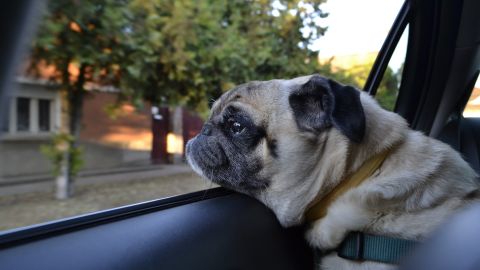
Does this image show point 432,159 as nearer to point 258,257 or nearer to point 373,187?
point 373,187

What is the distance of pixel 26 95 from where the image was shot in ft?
7.70

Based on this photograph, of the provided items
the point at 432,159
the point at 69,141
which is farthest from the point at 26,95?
the point at 432,159

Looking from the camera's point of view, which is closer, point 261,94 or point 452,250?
point 452,250

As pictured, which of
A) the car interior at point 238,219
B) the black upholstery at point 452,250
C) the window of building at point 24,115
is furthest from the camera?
the window of building at point 24,115

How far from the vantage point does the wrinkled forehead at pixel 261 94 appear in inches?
75.8

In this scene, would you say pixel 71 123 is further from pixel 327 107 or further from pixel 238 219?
pixel 327 107

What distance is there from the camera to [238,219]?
176 centimetres

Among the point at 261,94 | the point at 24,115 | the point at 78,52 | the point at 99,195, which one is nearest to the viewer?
the point at 261,94

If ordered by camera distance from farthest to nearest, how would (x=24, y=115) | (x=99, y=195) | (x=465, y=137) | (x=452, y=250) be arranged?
(x=465, y=137), (x=99, y=195), (x=24, y=115), (x=452, y=250)

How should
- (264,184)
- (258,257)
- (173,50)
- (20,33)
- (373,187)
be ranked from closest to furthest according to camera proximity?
(20,33), (373,187), (258,257), (264,184), (173,50)

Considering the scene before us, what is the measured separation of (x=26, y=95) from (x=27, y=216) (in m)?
0.82

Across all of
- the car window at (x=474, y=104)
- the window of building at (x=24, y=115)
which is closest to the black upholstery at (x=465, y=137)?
the car window at (x=474, y=104)

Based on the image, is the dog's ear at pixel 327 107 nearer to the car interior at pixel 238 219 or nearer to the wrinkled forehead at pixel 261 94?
the wrinkled forehead at pixel 261 94

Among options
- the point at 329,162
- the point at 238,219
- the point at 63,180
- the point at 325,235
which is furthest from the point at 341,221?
the point at 63,180
